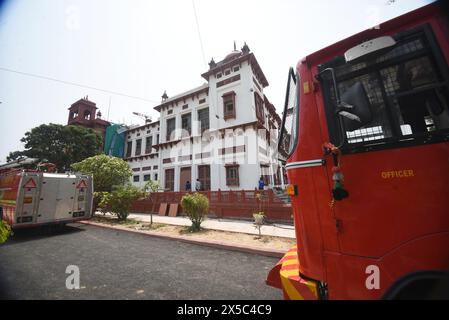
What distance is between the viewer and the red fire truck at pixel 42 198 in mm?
7082

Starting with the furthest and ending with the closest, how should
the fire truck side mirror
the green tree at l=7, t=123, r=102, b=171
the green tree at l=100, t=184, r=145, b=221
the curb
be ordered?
the green tree at l=7, t=123, r=102, b=171 < the green tree at l=100, t=184, r=145, b=221 < the curb < the fire truck side mirror

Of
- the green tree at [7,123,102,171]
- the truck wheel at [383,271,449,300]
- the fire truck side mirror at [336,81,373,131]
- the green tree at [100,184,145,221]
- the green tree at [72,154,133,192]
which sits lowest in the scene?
the truck wheel at [383,271,449,300]

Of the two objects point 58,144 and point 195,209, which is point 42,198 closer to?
point 195,209

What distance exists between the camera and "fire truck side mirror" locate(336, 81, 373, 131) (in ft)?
5.31

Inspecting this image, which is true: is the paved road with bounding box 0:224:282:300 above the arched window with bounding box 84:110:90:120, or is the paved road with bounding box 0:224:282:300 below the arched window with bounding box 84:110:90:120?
below

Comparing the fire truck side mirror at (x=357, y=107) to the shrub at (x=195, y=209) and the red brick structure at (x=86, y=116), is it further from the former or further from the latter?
the red brick structure at (x=86, y=116)

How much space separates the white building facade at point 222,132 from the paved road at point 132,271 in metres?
8.84

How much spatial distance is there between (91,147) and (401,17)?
99.8ft

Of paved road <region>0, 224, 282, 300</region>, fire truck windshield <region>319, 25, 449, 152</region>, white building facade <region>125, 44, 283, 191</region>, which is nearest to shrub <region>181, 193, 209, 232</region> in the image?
paved road <region>0, 224, 282, 300</region>

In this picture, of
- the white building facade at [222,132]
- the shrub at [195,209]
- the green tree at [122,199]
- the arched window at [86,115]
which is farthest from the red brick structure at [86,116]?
the shrub at [195,209]

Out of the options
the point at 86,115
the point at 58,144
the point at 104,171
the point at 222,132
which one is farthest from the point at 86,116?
the point at 222,132

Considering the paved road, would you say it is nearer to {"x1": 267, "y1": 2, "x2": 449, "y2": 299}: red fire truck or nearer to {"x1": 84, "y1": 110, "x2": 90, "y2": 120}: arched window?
{"x1": 267, "y1": 2, "x2": 449, "y2": 299}: red fire truck

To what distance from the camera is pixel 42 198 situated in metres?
7.57

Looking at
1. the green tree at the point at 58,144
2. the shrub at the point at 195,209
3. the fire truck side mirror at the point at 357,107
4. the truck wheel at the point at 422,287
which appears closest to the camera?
the truck wheel at the point at 422,287
